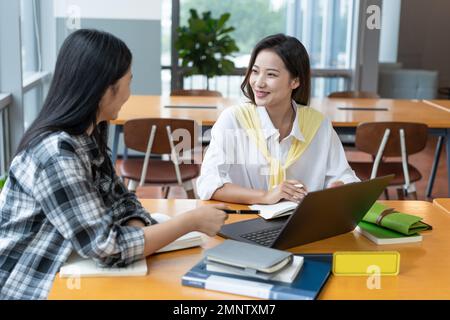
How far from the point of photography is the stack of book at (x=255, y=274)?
1.52 m

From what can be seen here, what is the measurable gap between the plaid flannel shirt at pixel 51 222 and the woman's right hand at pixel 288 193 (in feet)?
2.17

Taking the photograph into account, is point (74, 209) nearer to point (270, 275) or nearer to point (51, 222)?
point (51, 222)

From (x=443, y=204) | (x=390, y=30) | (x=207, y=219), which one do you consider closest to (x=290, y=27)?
(x=390, y=30)

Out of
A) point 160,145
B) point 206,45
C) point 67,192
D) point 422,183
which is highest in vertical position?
point 206,45

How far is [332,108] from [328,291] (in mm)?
3277

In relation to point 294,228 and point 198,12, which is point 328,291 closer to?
point 294,228

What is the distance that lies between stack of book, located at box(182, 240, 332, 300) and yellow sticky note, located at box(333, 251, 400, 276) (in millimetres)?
39

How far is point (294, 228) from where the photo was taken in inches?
69.3

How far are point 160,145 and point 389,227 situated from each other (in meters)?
2.13

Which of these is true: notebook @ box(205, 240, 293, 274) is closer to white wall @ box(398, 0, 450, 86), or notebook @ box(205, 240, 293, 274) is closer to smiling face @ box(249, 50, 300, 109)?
smiling face @ box(249, 50, 300, 109)

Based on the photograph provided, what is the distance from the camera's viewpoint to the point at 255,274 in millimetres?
1563

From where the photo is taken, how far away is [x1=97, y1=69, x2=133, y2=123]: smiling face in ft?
5.56

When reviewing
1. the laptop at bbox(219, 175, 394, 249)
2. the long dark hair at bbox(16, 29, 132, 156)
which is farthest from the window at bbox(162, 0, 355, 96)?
the long dark hair at bbox(16, 29, 132, 156)

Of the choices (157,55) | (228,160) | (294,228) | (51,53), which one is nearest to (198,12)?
(157,55)
